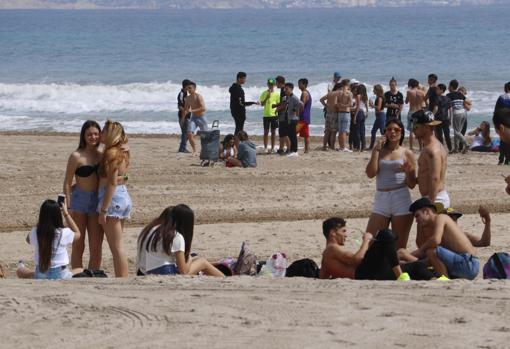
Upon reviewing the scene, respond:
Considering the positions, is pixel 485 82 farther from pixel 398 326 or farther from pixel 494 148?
pixel 398 326

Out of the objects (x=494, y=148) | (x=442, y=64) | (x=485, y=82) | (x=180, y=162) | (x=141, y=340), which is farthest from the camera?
(x=442, y=64)

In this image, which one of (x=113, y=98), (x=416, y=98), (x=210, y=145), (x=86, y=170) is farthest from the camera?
(x=113, y=98)

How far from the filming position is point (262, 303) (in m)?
7.97

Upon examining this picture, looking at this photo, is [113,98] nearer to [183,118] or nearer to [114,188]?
[183,118]

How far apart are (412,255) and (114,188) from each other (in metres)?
2.57

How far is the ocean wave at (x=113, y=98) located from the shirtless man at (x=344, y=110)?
44.5ft

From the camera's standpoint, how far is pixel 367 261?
922 centimetres

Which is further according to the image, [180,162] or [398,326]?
[180,162]

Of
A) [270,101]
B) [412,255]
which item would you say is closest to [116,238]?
[412,255]

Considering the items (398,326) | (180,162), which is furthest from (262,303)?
(180,162)

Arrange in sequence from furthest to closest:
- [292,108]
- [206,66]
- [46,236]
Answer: [206,66], [292,108], [46,236]

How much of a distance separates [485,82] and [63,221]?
37.1 meters

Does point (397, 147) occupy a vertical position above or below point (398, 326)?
above

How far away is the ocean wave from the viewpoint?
116 ft
